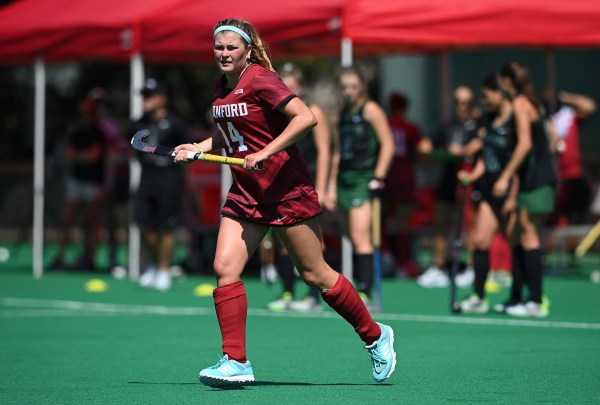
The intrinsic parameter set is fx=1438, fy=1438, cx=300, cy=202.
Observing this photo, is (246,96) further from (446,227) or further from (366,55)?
(366,55)

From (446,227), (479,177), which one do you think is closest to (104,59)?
(446,227)

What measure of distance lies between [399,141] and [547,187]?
5436 millimetres

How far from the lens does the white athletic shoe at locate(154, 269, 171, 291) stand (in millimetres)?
15508

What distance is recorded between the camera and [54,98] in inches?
1059

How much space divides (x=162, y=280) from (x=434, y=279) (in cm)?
310

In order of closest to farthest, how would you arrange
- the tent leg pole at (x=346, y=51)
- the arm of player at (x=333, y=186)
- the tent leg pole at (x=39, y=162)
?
the arm of player at (x=333, y=186) < the tent leg pole at (x=346, y=51) < the tent leg pole at (x=39, y=162)

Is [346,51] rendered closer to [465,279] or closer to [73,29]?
[465,279]

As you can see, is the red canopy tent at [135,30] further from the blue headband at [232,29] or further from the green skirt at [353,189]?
the blue headband at [232,29]

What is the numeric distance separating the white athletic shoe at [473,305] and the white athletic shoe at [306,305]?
133 centimetres

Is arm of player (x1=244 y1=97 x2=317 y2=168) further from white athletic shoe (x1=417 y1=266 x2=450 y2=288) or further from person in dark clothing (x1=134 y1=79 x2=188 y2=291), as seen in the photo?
white athletic shoe (x1=417 y1=266 x2=450 y2=288)

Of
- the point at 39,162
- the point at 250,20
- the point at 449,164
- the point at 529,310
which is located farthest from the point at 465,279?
the point at 39,162

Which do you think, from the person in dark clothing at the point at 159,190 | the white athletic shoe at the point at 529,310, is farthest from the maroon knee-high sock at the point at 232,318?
the person in dark clothing at the point at 159,190

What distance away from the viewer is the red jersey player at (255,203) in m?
7.51

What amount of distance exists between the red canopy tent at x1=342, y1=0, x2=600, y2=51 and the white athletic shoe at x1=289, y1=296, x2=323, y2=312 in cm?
294
